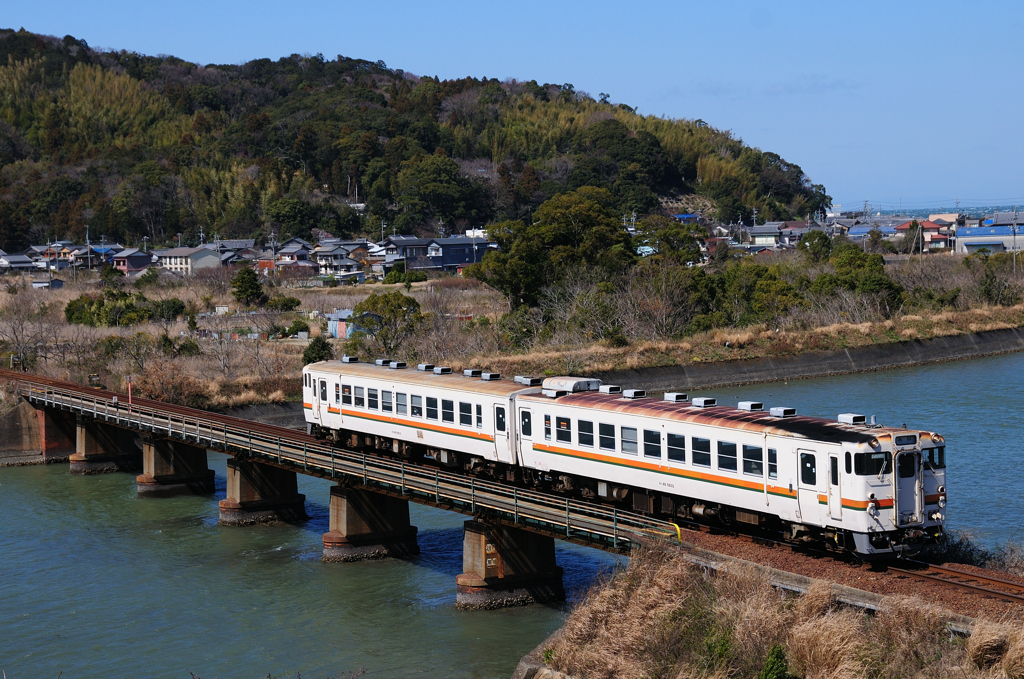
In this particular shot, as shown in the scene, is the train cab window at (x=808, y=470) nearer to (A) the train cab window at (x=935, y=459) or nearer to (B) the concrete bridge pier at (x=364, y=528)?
(A) the train cab window at (x=935, y=459)

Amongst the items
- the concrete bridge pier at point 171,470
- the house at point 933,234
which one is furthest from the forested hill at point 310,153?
the concrete bridge pier at point 171,470

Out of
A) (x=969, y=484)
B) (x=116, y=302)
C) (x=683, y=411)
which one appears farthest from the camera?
(x=116, y=302)

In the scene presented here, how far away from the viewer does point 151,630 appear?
2308cm

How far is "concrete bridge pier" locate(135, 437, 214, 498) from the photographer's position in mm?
35531

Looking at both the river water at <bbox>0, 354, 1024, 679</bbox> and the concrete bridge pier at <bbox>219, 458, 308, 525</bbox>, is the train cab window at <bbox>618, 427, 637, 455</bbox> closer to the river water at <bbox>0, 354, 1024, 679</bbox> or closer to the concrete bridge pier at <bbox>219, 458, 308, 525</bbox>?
the river water at <bbox>0, 354, 1024, 679</bbox>

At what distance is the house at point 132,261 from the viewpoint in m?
104

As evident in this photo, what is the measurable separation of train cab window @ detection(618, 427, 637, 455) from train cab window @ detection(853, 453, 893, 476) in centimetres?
525

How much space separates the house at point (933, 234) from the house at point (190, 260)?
2958 inches

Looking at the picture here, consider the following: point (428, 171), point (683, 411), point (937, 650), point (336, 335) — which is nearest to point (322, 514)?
point (683, 411)

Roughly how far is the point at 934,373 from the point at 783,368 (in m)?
7.94

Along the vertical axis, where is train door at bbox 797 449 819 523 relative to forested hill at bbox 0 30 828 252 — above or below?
below

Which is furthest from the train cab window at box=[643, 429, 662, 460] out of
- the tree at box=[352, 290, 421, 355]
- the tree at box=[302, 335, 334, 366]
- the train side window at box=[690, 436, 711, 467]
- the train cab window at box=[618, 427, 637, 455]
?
the tree at box=[352, 290, 421, 355]

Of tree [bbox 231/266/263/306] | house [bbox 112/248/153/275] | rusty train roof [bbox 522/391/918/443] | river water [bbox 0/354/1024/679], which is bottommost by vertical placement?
river water [bbox 0/354/1024/679]

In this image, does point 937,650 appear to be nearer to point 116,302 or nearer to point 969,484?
point 969,484
